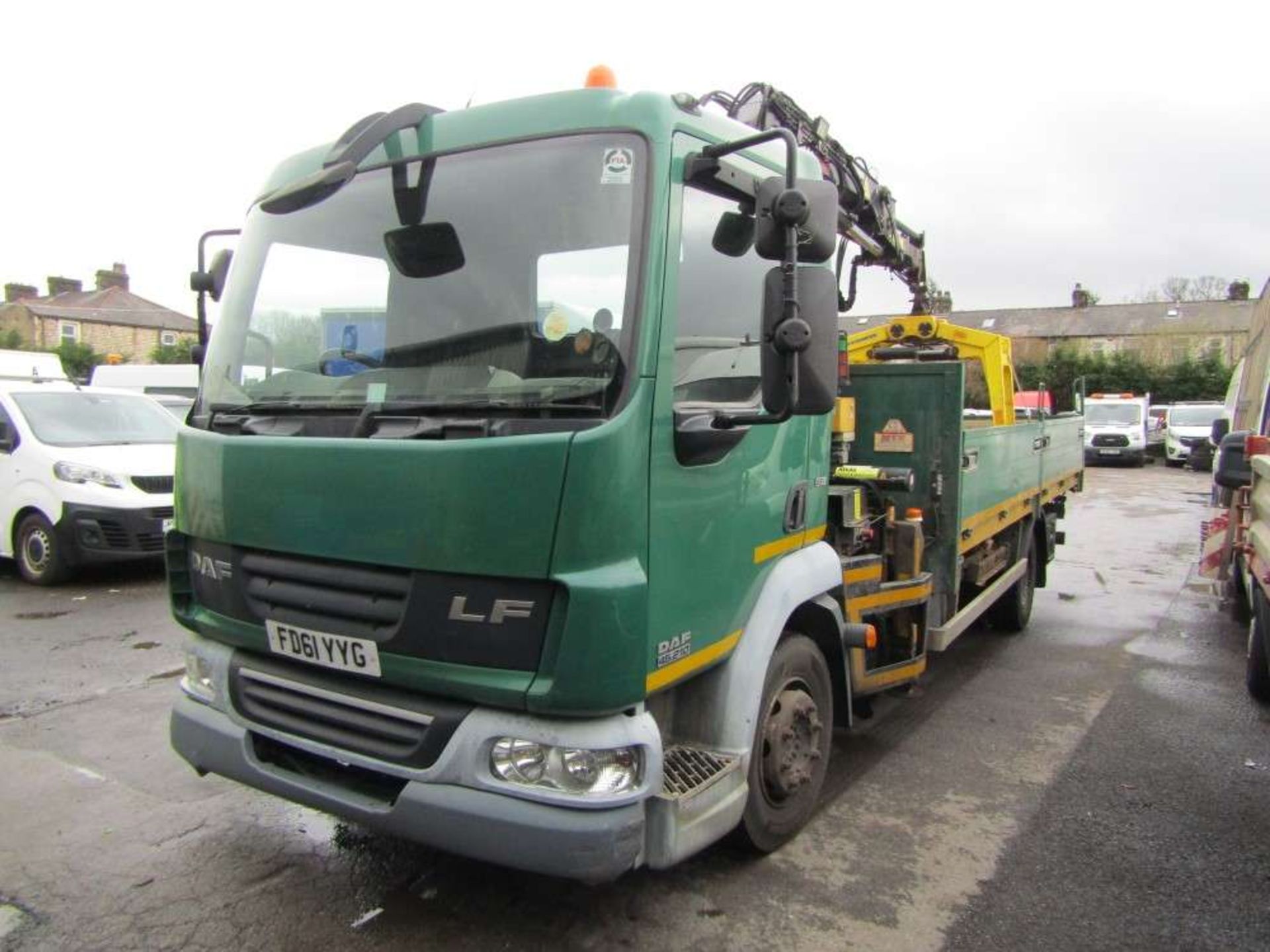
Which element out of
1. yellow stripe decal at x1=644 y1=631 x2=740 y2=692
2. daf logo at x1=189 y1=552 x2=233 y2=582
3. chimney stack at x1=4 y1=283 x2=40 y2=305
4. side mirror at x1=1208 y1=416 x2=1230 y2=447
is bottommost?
yellow stripe decal at x1=644 y1=631 x2=740 y2=692

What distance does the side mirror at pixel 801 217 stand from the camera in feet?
8.41

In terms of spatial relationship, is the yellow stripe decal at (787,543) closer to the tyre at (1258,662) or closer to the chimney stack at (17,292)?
the tyre at (1258,662)

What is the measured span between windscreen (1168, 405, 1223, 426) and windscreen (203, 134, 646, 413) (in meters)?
28.3

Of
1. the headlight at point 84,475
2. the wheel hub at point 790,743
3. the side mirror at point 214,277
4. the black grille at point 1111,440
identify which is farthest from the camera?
the black grille at point 1111,440

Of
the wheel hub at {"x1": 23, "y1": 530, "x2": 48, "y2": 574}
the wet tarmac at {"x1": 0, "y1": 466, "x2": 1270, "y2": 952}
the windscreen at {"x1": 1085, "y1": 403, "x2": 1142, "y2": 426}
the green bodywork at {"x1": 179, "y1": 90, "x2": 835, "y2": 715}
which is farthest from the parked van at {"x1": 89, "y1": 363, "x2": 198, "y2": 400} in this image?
the windscreen at {"x1": 1085, "y1": 403, "x2": 1142, "y2": 426}

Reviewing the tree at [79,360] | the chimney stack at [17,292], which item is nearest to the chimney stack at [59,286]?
the chimney stack at [17,292]

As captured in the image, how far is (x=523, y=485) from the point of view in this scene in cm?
237

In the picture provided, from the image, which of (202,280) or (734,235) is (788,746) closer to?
(734,235)

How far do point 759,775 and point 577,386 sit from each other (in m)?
1.63

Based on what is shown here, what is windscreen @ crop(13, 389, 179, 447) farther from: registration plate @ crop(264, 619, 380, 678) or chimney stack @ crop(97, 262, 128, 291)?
chimney stack @ crop(97, 262, 128, 291)

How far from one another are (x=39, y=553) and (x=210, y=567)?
252 inches

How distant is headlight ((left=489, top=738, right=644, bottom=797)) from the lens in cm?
245

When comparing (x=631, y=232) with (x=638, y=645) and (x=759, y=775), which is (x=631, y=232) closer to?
(x=638, y=645)

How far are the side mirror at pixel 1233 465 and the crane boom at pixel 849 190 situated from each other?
2.51m
